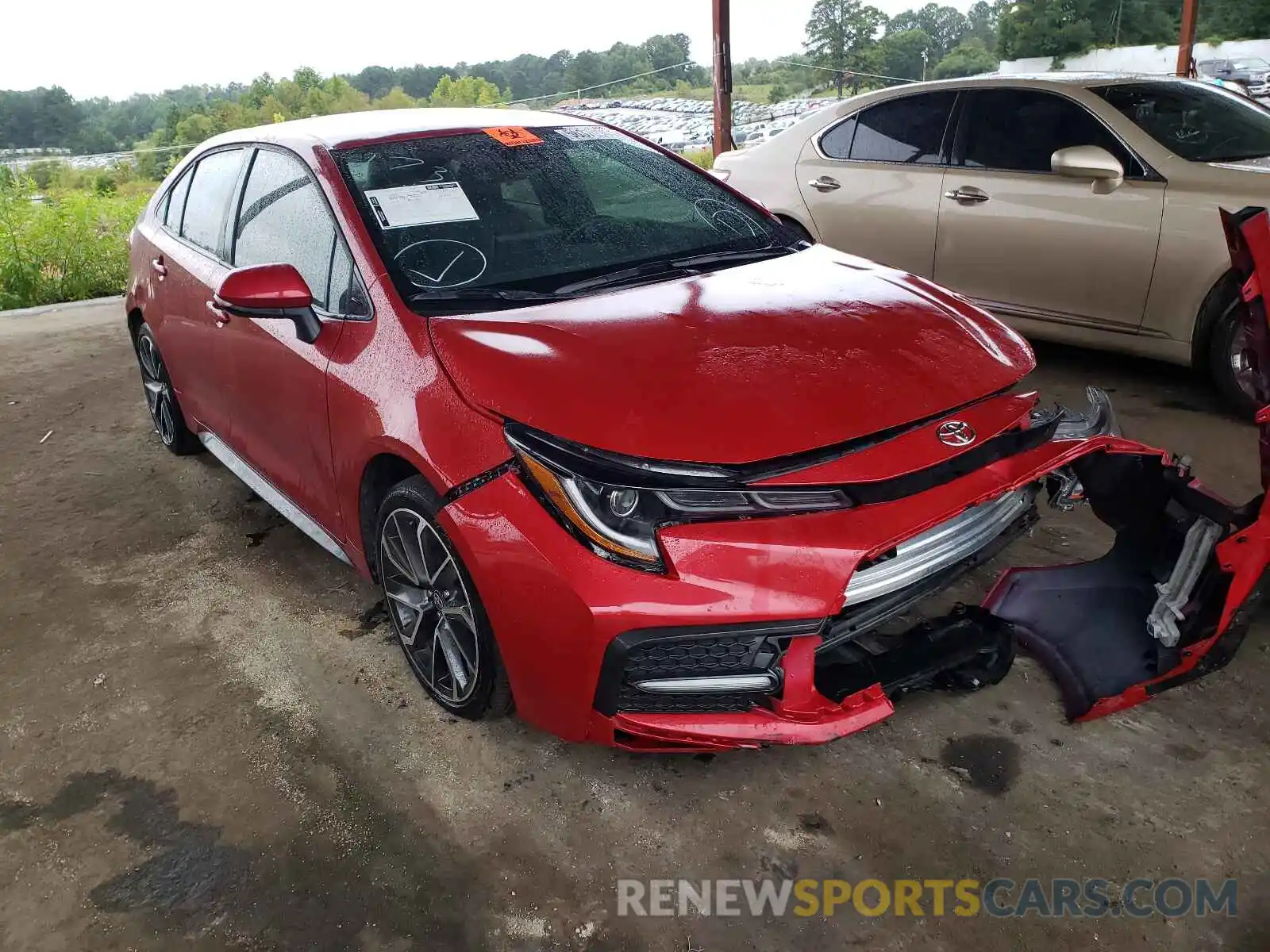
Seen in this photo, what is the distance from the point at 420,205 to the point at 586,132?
0.82m

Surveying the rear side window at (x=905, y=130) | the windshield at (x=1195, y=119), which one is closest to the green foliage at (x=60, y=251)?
the rear side window at (x=905, y=130)

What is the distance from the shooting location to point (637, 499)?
1.81 meters

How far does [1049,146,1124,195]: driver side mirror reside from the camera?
3.88 metres

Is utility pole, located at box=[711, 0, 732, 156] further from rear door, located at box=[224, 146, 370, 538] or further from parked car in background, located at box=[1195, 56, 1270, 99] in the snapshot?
rear door, located at box=[224, 146, 370, 538]

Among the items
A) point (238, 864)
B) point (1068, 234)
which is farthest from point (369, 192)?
point (1068, 234)

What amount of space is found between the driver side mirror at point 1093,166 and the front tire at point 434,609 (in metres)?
3.21

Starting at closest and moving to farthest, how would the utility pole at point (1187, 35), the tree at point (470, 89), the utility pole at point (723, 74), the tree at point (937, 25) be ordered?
the utility pole at point (723, 74) < the tree at point (937, 25) < the tree at point (470, 89) < the utility pole at point (1187, 35)

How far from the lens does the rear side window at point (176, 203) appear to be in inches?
139

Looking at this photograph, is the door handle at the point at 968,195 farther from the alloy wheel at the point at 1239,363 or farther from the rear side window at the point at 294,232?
the rear side window at the point at 294,232

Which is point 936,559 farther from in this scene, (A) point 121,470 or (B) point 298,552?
(A) point 121,470

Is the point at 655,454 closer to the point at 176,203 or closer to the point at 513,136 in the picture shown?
the point at 513,136

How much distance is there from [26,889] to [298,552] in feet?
4.85

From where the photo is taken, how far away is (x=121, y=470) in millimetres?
4113

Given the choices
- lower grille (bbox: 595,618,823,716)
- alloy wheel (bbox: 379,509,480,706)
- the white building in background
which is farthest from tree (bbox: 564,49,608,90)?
lower grille (bbox: 595,618,823,716)
